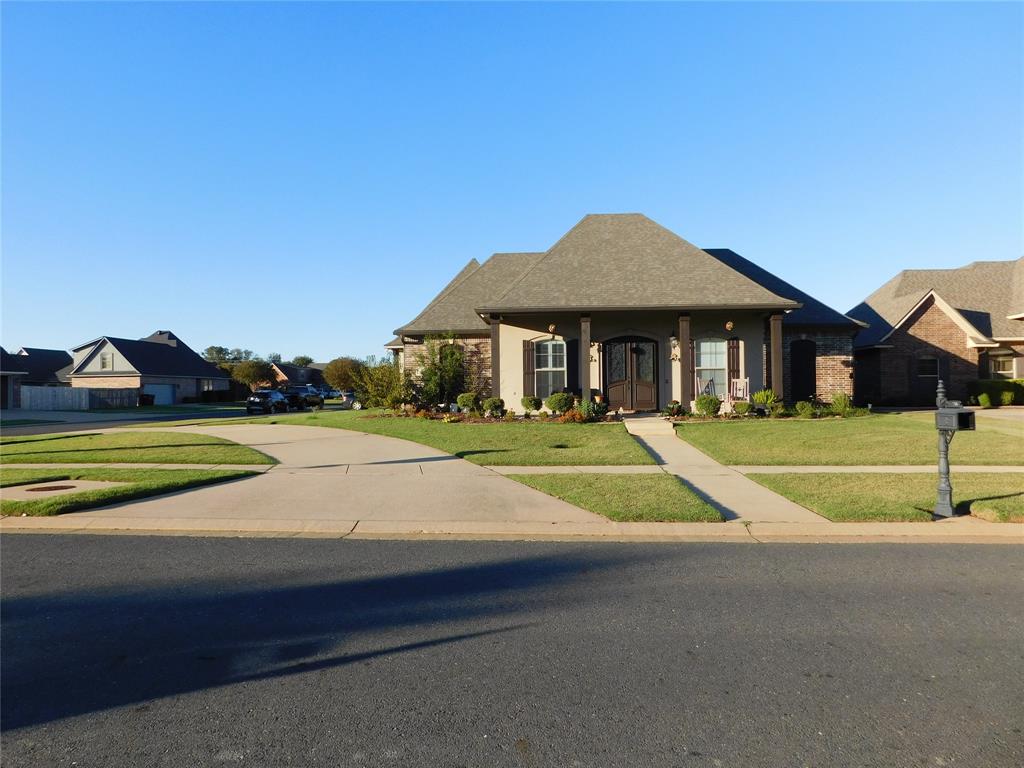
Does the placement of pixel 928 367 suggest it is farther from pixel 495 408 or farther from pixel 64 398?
pixel 64 398

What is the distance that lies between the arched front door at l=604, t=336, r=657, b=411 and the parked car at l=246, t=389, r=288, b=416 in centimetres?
2350

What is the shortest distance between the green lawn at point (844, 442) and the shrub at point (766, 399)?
2.58 feet

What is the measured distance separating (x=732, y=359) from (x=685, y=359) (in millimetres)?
2294

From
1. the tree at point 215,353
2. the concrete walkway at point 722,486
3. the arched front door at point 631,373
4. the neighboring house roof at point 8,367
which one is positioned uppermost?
the tree at point 215,353

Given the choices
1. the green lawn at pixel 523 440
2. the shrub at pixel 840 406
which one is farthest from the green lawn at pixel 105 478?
the shrub at pixel 840 406

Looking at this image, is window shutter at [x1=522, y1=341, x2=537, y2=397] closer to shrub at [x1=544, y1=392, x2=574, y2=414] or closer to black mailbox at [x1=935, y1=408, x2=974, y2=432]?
shrub at [x1=544, y1=392, x2=574, y2=414]

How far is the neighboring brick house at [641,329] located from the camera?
19328 millimetres

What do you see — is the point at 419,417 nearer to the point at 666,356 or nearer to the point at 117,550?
the point at 666,356

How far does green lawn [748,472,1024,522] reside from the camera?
7395mm

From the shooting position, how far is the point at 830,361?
2191cm

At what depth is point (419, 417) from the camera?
2075 cm

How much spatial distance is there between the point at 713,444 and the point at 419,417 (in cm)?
1045

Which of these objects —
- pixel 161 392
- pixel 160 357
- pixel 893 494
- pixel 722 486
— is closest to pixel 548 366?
pixel 722 486

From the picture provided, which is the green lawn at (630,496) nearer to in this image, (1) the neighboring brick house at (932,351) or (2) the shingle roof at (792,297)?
(2) the shingle roof at (792,297)
